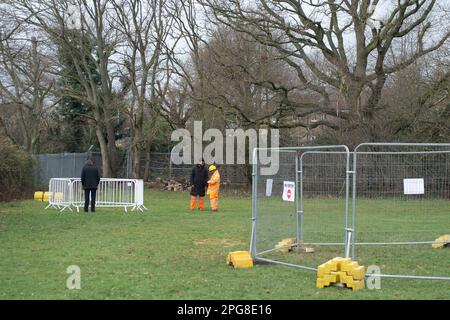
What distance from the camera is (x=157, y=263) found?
10125 mm

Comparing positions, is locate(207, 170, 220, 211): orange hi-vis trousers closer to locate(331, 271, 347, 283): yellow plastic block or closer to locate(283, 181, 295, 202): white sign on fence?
locate(283, 181, 295, 202): white sign on fence

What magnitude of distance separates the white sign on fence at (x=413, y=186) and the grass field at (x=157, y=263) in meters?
1.08

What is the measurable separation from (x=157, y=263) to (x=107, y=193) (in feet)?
35.4

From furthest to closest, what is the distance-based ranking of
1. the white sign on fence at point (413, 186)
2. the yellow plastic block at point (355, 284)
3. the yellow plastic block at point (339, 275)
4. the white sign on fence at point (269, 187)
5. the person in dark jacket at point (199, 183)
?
the person in dark jacket at point (199, 183)
the white sign on fence at point (413, 186)
the white sign on fence at point (269, 187)
the yellow plastic block at point (339, 275)
the yellow plastic block at point (355, 284)

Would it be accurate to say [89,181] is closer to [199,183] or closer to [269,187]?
[199,183]

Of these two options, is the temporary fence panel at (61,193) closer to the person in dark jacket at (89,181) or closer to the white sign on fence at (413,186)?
the person in dark jacket at (89,181)

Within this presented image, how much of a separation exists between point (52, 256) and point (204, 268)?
2.94 m

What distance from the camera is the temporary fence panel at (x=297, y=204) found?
34.2ft

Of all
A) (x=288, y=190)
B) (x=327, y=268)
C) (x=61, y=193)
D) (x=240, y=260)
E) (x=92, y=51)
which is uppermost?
(x=92, y=51)

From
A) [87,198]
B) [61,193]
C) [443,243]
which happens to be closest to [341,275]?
[443,243]

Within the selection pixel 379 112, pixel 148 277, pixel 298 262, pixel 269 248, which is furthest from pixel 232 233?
pixel 379 112

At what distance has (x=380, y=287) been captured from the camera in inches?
324

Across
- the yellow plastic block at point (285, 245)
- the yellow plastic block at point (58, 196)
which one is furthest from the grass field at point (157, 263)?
the yellow plastic block at point (58, 196)
